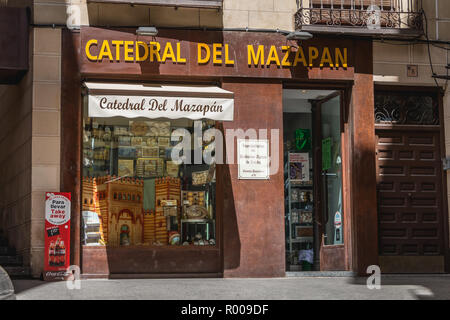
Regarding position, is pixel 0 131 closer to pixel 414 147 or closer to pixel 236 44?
pixel 236 44

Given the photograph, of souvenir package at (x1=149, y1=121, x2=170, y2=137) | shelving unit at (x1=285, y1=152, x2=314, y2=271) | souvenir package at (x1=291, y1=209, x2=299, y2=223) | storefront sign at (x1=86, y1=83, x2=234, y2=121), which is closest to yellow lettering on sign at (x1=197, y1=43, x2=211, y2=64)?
storefront sign at (x1=86, y1=83, x2=234, y2=121)

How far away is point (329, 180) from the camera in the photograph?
47.3ft

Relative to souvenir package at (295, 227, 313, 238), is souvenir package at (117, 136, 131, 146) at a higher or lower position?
higher

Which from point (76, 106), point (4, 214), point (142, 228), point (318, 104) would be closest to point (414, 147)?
point (318, 104)

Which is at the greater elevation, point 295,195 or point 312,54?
point 312,54

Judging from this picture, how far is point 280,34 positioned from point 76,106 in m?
3.58

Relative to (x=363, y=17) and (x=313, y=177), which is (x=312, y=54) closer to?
(x=363, y=17)

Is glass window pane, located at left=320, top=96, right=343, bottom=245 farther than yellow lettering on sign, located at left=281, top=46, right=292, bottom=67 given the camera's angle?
Yes

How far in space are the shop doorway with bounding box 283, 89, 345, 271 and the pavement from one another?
1.74 metres

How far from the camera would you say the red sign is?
12.1m

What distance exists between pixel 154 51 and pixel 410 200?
5160 millimetres

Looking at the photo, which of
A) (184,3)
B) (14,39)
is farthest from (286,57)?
(14,39)

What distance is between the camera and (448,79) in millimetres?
14086

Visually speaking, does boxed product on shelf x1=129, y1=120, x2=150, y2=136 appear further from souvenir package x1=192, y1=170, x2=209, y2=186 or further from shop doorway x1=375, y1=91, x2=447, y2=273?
shop doorway x1=375, y1=91, x2=447, y2=273
